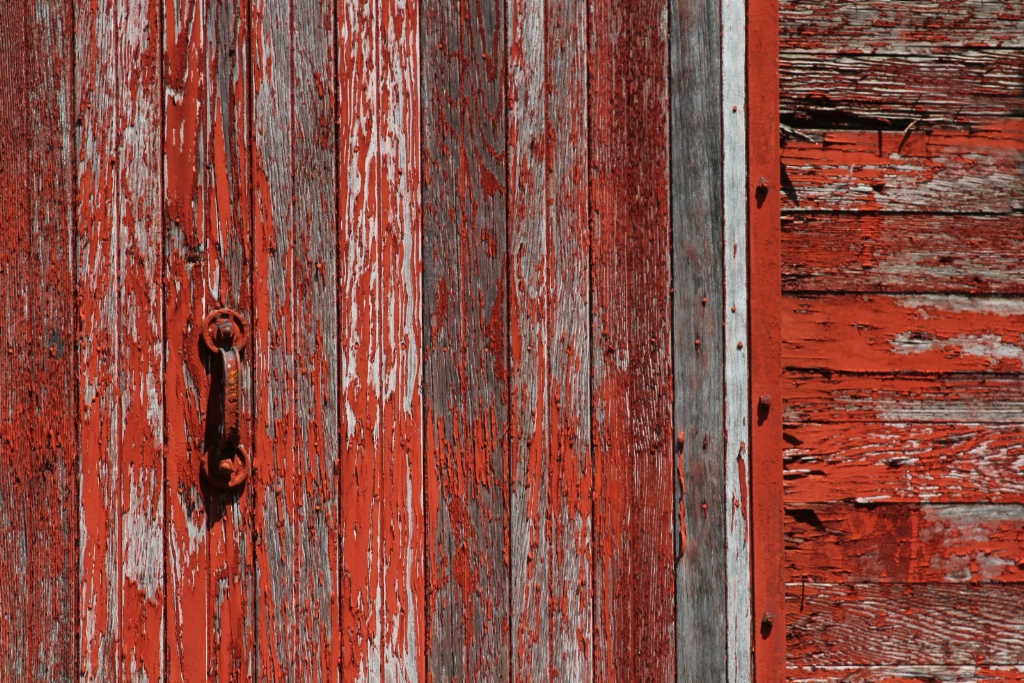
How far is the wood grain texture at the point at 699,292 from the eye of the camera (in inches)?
48.9

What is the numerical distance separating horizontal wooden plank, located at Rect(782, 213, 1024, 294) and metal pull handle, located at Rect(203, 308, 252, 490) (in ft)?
2.95

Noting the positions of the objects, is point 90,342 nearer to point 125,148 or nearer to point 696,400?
point 125,148

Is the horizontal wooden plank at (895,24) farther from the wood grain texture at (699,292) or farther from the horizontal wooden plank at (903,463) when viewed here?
the horizontal wooden plank at (903,463)

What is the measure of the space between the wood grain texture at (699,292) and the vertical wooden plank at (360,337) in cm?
49

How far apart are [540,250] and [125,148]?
67cm

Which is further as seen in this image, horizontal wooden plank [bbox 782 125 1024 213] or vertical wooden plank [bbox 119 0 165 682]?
horizontal wooden plank [bbox 782 125 1024 213]

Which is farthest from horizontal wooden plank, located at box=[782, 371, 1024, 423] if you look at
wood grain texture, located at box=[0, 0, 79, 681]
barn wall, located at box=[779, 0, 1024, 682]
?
wood grain texture, located at box=[0, 0, 79, 681]

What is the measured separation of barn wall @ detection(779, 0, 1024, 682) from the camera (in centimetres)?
128

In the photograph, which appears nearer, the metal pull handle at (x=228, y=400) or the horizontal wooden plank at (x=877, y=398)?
the metal pull handle at (x=228, y=400)

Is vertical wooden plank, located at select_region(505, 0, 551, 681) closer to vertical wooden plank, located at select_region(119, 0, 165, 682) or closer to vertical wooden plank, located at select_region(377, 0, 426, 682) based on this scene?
vertical wooden plank, located at select_region(377, 0, 426, 682)

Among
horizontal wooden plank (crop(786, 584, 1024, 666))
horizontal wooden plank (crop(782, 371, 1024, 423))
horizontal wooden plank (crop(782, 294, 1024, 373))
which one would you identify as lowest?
horizontal wooden plank (crop(786, 584, 1024, 666))

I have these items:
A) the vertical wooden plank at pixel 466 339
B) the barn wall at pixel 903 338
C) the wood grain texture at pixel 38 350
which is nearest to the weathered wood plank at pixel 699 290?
the barn wall at pixel 903 338

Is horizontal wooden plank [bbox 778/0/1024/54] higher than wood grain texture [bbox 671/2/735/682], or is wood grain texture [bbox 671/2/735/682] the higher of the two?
horizontal wooden plank [bbox 778/0/1024/54]

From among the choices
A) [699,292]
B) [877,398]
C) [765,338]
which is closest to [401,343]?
[699,292]
